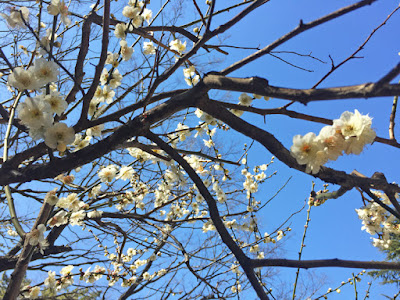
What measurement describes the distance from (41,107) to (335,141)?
4.60ft

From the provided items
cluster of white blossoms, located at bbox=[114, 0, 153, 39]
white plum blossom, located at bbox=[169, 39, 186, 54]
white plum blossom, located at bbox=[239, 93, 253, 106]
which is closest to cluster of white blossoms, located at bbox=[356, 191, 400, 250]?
white plum blossom, located at bbox=[239, 93, 253, 106]

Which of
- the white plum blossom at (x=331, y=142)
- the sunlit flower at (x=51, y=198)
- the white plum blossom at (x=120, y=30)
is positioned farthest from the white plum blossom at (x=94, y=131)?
the white plum blossom at (x=331, y=142)

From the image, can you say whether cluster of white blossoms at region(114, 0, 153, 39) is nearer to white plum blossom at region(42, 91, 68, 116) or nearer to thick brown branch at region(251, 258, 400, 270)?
white plum blossom at region(42, 91, 68, 116)

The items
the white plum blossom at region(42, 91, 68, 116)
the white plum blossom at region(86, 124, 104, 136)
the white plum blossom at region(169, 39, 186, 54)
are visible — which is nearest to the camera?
the white plum blossom at region(42, 91, 68, 116)

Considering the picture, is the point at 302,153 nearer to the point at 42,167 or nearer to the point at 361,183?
the point at 361,183

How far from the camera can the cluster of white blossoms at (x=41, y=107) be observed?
1.46 meters

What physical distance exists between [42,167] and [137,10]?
1.10 meters

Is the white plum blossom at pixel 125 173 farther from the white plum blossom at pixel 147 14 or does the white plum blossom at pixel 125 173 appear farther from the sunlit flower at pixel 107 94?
the white plum blossom at pixel 147 14

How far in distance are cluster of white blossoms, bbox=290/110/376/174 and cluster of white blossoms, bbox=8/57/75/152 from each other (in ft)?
3.76

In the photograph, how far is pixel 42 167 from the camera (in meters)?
1.62

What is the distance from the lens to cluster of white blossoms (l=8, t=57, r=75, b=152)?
1463 mm

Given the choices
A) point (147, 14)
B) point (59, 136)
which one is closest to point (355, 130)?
point (59, 136)

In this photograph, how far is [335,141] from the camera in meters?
1.30

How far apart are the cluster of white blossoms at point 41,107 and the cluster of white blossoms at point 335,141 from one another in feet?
3.76
